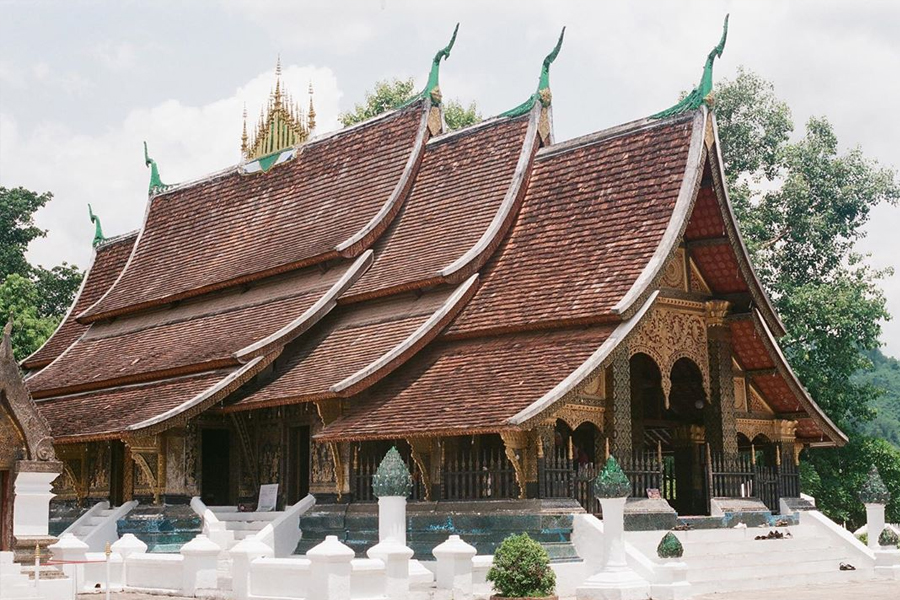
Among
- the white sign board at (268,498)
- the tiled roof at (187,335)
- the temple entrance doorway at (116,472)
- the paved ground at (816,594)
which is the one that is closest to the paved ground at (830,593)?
the paved ground at (816,594)

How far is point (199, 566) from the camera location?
1384 cm

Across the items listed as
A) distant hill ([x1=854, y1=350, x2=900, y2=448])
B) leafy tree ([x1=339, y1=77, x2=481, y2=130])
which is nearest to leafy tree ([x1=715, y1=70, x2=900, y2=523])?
leafy tree ([x1=339, y1=77, x2=481, y2=130])

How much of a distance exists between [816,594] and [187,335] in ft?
34.8

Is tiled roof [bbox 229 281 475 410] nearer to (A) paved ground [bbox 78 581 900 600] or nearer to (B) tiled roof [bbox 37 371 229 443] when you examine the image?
(B) tiled roof [bbox 37 371 229 443]

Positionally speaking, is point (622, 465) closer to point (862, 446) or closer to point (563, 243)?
point (563, 243)

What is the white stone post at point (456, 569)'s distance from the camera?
12547 mm

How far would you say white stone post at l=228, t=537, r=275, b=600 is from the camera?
511 inches

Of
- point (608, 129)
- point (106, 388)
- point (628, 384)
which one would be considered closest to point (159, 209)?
point (106, 388)

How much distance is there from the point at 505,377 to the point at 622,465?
5.95ft

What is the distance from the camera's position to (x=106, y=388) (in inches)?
772

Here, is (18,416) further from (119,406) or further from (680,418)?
(680,418)

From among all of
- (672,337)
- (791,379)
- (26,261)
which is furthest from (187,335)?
(26,261)

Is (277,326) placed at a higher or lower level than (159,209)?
lower

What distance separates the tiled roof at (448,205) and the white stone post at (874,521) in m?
6.07
